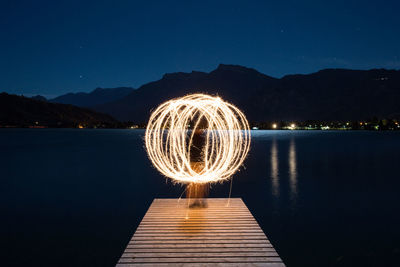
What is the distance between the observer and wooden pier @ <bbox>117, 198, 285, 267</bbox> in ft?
18.8

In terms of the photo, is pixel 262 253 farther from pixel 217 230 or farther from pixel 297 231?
pixel 297 231

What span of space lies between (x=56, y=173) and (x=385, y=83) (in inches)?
8491

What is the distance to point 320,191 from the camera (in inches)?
681

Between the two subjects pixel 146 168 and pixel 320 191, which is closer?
pixel 320 191

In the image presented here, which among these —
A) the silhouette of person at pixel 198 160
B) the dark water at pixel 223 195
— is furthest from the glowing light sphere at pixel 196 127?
the dark water at pixel 223 195

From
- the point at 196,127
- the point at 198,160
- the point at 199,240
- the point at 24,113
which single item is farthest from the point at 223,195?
the point at 24,113

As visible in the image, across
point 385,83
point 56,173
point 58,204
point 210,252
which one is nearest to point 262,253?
point 210,252

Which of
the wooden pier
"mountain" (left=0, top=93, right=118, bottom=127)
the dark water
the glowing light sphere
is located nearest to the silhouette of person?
the glowing light sphere

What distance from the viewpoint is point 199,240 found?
21.6 feet

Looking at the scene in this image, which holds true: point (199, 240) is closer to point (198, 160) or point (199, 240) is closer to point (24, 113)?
point (198, 160)

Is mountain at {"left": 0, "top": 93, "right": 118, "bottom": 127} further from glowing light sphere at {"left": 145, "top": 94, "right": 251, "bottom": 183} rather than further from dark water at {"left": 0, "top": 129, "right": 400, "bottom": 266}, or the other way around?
glowing light sphere at {"left": 145, "top": 94, "right": 251, "bottom": 183}

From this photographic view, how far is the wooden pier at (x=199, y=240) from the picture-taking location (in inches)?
226

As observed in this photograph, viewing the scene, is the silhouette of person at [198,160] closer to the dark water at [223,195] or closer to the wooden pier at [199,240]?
the wooden pier at [199,240]

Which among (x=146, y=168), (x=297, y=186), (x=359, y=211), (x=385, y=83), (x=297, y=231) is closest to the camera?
(x=297, y=231)
